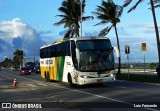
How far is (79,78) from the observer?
90.0 feet

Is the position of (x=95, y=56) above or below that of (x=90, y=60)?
above

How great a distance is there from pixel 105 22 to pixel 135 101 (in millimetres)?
38286

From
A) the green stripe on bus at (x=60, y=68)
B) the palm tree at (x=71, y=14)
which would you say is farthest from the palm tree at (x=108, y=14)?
the green stripe on bus at (x=60, y=68)

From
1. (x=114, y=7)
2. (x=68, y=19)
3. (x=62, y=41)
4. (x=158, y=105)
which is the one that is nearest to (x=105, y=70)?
(x=62, y=41)

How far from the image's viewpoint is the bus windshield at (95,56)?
27422mm

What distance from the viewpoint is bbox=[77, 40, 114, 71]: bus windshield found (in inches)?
1080

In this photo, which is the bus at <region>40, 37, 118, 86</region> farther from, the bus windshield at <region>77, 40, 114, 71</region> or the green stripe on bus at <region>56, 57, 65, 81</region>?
the green stripe on bus at <region>56, 57, 65, 81</region>

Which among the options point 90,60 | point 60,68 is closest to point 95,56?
point 90,60

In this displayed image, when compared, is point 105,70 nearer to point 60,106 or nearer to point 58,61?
point 58,61

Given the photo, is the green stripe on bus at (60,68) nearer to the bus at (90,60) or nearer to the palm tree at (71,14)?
A: the bus at (90,60)

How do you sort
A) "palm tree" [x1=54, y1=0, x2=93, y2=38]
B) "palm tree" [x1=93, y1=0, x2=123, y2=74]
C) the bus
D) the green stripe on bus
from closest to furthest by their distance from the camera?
1. the bus
2. the green stripe on bus
3. "palm tree" [x1=93, y1=0, x2=123, y2=74]
4. "palm tree" [x1=54, y1=0, x2=93, y2=38]

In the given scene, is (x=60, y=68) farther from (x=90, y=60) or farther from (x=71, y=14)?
(x=71, y=14)

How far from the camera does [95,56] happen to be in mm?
27469

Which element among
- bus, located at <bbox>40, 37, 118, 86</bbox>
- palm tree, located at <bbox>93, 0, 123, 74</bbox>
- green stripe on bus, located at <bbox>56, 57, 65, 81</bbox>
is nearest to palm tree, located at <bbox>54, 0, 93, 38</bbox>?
palm tree, located at <bbox>93, 0, 123, 74</bbox>
